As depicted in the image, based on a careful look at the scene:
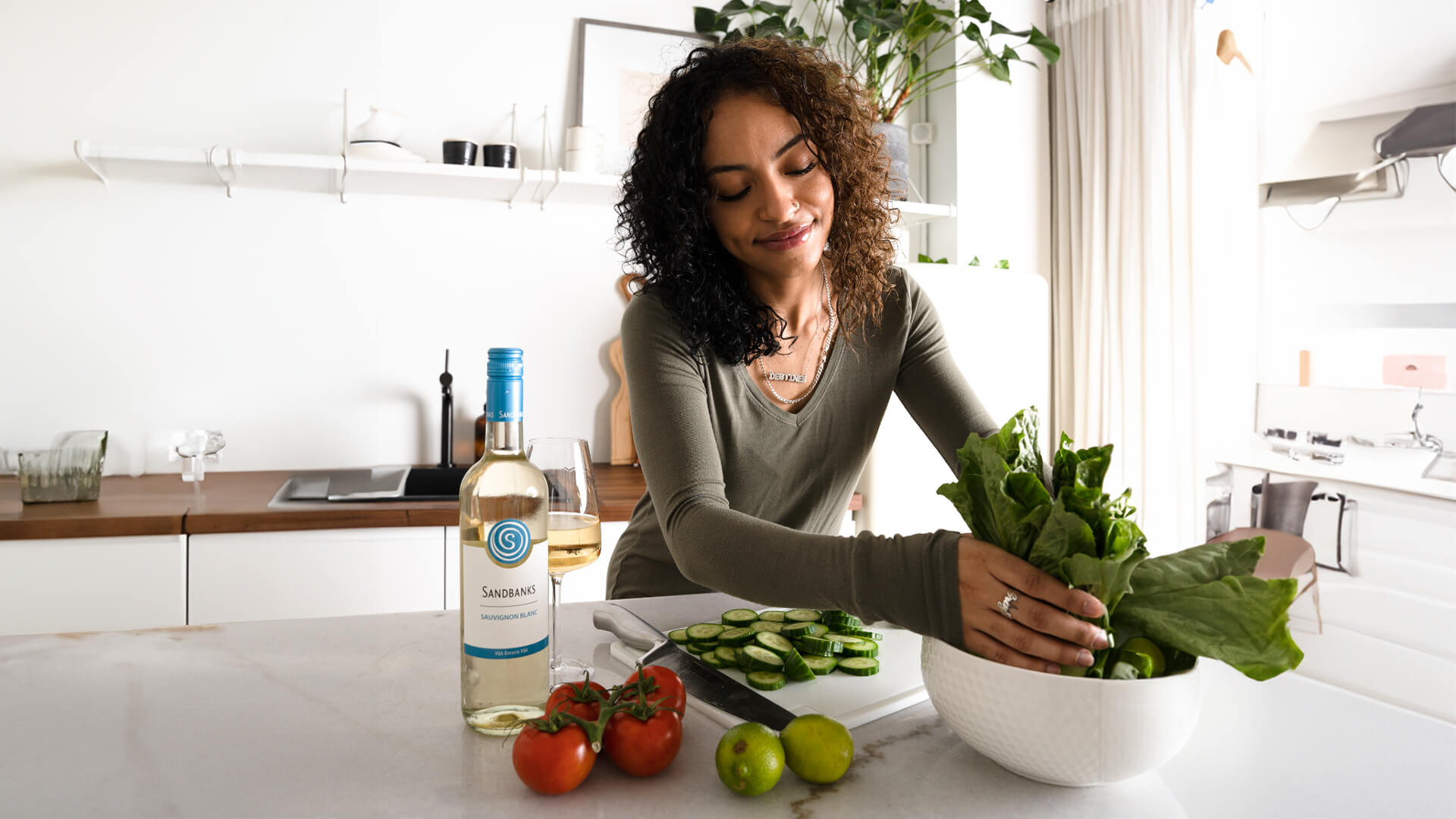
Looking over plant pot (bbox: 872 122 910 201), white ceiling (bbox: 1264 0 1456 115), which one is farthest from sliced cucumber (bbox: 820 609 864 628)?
white ceiling (bbox: 1264 0 1456 115)

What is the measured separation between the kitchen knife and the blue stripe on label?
16 cm

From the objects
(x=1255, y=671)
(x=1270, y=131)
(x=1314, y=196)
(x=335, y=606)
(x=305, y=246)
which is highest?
(x=1270, y=131)

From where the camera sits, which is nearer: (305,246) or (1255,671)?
(1255,671)

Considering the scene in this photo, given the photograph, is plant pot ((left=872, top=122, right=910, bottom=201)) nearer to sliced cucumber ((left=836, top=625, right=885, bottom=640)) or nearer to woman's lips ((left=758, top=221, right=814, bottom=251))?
woman's lips ((left=758, top=221, right=814, bottom=251))

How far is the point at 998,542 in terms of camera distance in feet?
2.25

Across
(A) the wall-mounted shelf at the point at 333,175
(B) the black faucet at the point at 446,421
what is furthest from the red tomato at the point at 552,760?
(B) the black faucet at the point at 446,421

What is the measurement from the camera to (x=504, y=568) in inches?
27.2

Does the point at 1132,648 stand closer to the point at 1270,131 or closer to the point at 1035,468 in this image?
the point at 1035,468

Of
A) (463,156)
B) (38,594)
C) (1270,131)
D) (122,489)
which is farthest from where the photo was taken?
(1270,131)

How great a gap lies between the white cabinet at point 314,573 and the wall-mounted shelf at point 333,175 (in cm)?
95

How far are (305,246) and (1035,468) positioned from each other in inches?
92.0

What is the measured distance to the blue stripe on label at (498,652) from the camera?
704 millimetres

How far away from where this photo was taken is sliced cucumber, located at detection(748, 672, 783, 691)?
0.81m

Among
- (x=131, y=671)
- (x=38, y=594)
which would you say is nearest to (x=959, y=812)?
(x=131, y=671)
